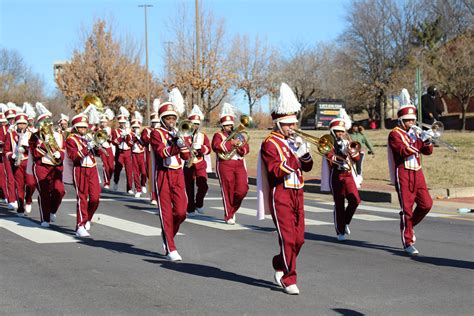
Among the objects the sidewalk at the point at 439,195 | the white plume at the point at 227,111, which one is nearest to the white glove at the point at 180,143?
the white plume at the point at 227,111

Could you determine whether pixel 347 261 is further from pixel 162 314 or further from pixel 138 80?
pixel 138 80

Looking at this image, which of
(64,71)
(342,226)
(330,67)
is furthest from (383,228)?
(330,67)

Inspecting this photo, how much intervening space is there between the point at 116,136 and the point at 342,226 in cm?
1035

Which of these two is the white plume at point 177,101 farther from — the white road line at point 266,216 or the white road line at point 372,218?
the white road line at point 372,218

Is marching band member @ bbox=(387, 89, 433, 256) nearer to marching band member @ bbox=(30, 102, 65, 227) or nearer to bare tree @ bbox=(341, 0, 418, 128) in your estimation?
marching band member @ bbox=(30, 102, 65, 227)

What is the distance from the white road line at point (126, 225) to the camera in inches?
512

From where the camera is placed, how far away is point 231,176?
14.6 metres

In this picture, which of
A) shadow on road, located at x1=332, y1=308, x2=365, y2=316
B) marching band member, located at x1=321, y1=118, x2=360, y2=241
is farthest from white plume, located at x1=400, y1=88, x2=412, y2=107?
shadow on road, located at x1=332, y1=308, x2=365, y2=316

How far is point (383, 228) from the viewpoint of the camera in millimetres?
13641

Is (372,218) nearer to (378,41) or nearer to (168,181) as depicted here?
(168,181)

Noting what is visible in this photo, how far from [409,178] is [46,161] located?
6333mm

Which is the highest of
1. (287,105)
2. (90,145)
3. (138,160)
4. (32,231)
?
(287,105)

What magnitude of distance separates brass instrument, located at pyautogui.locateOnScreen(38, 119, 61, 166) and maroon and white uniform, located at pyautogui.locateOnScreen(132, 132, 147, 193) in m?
Result: 6.12

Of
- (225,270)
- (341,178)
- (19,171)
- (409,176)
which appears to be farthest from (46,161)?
(409,176)
